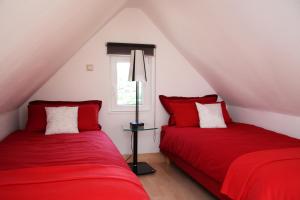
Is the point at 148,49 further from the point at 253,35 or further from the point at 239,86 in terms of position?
the point at 253,35

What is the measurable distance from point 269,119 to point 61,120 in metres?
2.69

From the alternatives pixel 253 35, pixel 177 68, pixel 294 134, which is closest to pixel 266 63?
pixel 253 35

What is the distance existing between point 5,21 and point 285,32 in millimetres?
2000

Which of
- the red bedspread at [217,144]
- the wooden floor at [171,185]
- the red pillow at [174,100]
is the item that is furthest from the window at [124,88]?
the wooden floor at [171,185]

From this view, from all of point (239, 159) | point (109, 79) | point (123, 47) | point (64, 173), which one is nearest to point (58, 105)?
point (109, 79)

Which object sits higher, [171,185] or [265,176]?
[265,176]

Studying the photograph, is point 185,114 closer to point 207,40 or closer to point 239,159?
point 207,40

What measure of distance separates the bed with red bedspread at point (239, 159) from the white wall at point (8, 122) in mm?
1927

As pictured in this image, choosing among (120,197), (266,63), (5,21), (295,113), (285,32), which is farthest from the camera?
(295,113)

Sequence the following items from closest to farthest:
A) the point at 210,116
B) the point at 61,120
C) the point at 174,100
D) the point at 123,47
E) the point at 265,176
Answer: the point at 265,176, the point at 61,120, the point at 210,116, the point at 123,47, the point at 174,100

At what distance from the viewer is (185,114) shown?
11.8ft

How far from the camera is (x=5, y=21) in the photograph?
1212 millimetres

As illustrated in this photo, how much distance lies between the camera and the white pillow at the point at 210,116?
345 cm

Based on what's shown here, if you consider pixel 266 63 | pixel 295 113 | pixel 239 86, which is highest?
pixel 266 63
